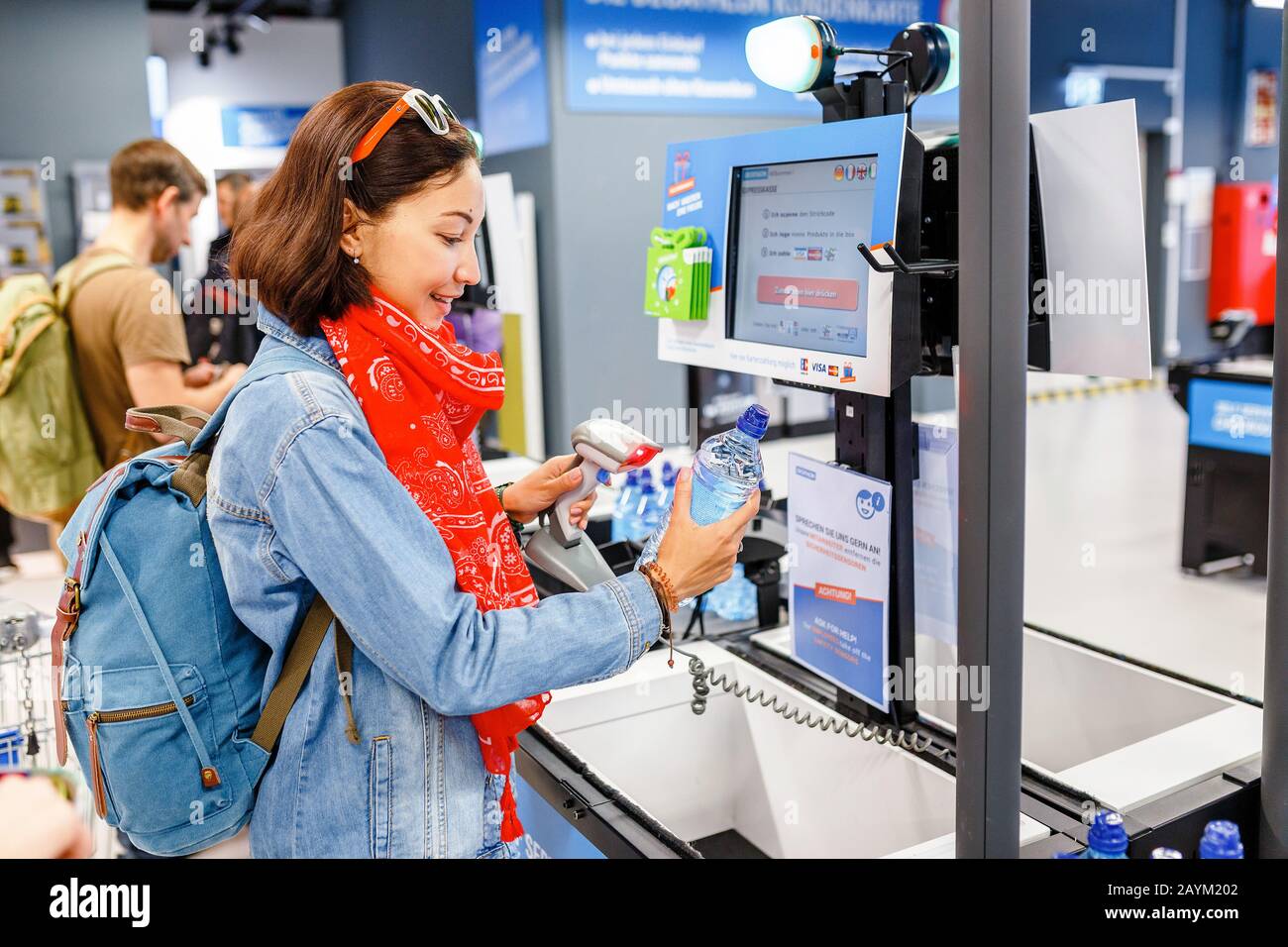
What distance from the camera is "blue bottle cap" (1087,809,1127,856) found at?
126cm

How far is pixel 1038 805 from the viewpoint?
152cm

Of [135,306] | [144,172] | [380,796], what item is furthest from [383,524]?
[144,172]

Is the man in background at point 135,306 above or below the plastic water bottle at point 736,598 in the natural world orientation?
above

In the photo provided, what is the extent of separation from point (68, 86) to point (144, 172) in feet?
11.4

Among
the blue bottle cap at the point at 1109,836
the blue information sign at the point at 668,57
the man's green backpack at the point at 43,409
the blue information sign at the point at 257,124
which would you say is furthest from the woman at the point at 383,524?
the blue information sign at the point at 257,124

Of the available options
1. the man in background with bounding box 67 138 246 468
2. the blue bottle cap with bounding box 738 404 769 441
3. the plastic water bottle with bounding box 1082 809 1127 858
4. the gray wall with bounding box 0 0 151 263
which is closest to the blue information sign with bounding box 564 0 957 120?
the gray wall with bounding box 0 0 151 263

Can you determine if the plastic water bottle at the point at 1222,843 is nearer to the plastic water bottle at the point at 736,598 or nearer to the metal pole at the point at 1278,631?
the metal pole at the point at 1278,631

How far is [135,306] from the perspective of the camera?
3111 mm

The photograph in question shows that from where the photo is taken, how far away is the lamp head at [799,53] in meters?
1.68

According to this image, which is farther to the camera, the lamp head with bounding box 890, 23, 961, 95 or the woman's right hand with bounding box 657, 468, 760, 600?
the lamp head with bounding box 890, 23, 961, 95

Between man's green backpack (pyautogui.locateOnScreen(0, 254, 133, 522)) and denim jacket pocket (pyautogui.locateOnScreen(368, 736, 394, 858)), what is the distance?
256 cm

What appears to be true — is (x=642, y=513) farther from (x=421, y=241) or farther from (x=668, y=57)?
(x=668, y=57)

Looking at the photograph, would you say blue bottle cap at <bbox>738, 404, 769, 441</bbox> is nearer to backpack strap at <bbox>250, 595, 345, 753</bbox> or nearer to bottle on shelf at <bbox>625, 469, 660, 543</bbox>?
backpack strap at <bbox>250, 595, 345, 753</bbox>
